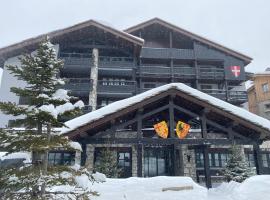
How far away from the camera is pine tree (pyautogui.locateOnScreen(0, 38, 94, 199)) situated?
6.44 meters

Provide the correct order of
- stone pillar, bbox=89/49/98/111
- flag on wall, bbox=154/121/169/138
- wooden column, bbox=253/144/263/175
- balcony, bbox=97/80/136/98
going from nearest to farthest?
flag on wall, bbox=154/121/169/138 → wooden column, bbox=253/144/263/175 → stone pillar, bbox=89/49/98/111 → balcony, bbox=97/80/136/98

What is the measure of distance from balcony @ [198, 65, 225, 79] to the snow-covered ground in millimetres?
18817

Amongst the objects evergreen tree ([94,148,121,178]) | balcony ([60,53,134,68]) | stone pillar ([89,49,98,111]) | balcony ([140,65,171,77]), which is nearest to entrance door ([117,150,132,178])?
evergreen tree ([94,148,121,178])

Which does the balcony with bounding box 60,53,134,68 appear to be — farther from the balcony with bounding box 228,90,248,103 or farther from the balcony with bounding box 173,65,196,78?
the balcony with bounding box 228,90,248,103

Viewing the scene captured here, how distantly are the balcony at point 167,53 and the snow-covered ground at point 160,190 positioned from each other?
1965 cm

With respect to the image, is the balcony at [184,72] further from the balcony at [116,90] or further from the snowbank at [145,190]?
the snowbank at [145,190]

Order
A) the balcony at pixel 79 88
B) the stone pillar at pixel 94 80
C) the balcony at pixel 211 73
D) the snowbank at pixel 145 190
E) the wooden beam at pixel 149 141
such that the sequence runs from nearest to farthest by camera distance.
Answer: the snowbank at pixel 145 190, the wooden beam at pixel 149 141, the stone pillar at pixel 94 80, the balcony at pixel 79 88, the balcony at pixel 211 73

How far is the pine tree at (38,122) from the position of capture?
644cm

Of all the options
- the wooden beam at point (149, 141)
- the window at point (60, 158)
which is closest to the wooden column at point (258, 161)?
the wooden beam at point (149, 141)

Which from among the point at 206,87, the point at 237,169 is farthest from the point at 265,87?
the point at 237,169

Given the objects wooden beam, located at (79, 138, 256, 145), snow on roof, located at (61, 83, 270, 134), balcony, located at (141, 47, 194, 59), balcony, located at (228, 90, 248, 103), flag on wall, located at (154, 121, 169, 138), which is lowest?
wooden beam, located at (79, 138, 256, 145)

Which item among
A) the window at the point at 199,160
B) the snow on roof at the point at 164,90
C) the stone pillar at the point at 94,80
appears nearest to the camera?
the snow on roof at the point at 164,90

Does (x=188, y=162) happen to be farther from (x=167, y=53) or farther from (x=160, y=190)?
(x=167, y=53)

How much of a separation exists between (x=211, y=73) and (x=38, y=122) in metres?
24.3
